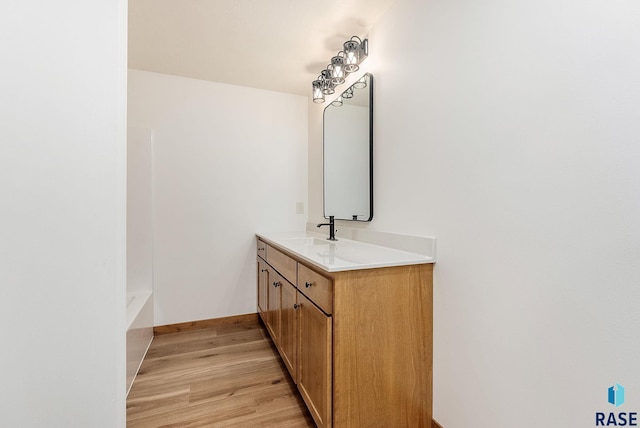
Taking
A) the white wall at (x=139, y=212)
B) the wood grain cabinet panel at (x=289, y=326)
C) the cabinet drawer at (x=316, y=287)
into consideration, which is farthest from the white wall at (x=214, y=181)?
the cabinet drawer at (x=316, y=287)

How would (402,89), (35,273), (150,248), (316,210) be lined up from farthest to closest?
(316,210) < (150,248) < (402,89) < (35,273)

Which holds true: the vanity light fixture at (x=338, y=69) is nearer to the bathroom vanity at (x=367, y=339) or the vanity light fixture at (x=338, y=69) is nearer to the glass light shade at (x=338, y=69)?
the glass light shade at (x=338, y=69)

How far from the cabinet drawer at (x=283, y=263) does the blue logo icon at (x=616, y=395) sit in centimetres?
126

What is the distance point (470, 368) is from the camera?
44.9 inches

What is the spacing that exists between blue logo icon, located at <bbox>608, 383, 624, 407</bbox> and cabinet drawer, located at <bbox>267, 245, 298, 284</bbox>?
1263 millimetres

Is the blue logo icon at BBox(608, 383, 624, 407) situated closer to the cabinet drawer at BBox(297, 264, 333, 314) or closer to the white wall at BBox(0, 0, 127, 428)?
the cabinet drawer at BBox(297, 264, 333, 314)

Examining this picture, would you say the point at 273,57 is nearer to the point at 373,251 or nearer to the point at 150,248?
the point at 373,251

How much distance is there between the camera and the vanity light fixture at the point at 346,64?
1.84 meters

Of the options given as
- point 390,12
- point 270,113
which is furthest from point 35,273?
point 270,113

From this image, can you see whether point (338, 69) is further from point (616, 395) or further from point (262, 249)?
point (616, 395)

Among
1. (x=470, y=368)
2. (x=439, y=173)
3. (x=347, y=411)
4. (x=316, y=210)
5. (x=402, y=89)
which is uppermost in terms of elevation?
(x=402, y=89)

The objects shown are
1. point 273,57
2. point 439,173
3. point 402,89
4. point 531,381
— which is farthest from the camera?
point 273,57

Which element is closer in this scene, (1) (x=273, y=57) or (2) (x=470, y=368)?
(2) (x=470, y=368)

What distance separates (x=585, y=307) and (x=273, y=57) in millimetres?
2368
